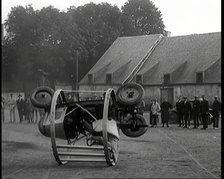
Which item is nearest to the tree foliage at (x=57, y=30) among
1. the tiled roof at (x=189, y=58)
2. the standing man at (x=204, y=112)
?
the standing man at (x=204, y=112)

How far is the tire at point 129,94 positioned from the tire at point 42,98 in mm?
Answer: 1660

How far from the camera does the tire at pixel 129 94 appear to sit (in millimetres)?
11633

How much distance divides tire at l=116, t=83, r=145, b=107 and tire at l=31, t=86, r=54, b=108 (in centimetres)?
166

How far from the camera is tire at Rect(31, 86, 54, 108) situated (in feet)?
38.6

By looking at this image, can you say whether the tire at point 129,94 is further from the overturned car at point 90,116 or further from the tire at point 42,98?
the tire at point 42,98

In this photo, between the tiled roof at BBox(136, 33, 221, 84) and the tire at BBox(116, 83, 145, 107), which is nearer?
the tire at BBox(116, 83, 145, 107)

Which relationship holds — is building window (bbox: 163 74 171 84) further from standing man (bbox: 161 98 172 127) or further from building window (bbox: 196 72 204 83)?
standing man (bbox: 161 98 172 127)

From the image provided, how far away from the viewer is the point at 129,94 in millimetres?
11742

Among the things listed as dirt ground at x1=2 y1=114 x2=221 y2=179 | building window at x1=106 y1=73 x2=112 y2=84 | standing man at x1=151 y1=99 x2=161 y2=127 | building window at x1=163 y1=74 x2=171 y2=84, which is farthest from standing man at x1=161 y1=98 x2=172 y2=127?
building window at x1=163 y1=74 x2=171 y2=84

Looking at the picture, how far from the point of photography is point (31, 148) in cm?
1442

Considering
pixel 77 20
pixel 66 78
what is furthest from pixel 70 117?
pixel 66 78

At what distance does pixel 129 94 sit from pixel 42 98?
208 centimetres

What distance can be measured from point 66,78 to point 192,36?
87.6 ft

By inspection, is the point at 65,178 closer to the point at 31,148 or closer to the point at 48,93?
the point at 48,93
